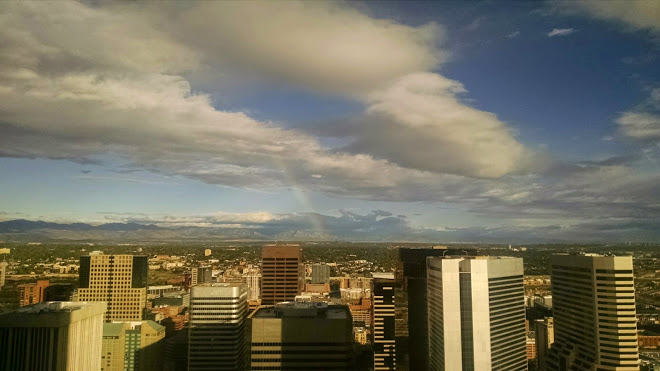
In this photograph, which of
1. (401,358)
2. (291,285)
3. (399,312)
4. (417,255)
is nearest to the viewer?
(401,358)

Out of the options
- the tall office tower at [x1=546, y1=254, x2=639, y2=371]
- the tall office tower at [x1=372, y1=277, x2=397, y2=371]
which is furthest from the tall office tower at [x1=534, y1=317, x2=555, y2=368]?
the tall office tower at [x1=372, y1=277, x2=397, y2=371]

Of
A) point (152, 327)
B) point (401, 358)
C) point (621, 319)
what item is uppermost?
point (621, 319)

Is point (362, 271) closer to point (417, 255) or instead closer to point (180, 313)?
point (417, 255)

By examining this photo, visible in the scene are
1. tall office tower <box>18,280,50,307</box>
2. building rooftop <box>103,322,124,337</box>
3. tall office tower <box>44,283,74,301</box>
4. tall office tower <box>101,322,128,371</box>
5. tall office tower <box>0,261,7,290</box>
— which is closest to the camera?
tall office tower <box>0,261,7,290</box>

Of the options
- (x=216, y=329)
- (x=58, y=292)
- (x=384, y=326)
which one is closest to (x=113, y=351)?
(x=58, y=292)

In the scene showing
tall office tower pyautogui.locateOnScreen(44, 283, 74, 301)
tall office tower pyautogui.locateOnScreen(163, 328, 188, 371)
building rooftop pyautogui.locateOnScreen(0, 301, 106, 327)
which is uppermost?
building rooftop pyautogui.locateOnScreen(0, 301, 106, 327)

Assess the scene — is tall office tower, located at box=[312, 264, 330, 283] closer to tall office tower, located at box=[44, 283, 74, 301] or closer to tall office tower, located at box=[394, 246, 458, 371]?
tall office tower, located at box=[394, 246, 458, 371]

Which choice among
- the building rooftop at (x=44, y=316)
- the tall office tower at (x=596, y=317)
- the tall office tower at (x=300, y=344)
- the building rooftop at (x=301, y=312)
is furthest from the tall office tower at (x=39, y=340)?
the tall office tower at (x=596, y=317)

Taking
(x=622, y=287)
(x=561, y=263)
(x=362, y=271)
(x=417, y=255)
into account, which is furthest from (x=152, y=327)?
(x=622, y=287)
